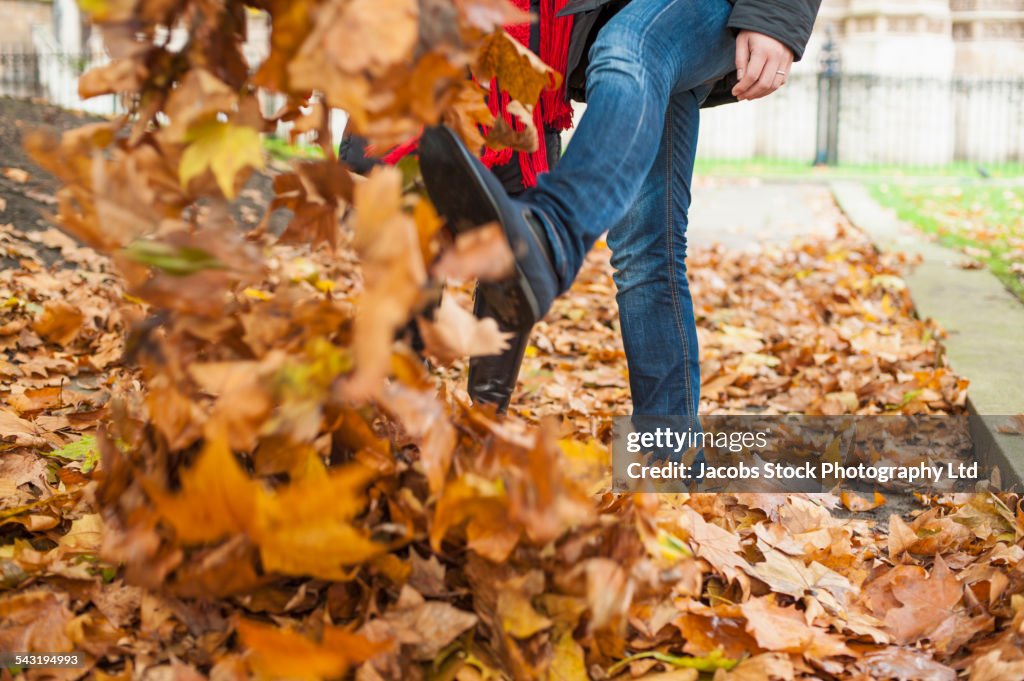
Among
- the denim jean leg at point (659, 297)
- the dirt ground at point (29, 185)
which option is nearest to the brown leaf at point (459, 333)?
the denim jean leg at point (659, 297)

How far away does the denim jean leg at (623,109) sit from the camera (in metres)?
1.47

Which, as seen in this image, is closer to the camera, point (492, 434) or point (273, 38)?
point (273, 38)

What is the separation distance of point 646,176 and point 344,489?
4.19ft

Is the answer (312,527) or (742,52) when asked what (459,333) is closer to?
(312,527)

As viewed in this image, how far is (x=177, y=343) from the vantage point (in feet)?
3.79

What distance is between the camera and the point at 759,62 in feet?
6.38

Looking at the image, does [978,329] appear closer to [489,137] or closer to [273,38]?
[489,137]

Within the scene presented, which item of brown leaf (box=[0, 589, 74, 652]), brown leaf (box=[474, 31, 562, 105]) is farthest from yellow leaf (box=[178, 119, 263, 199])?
brown leaf (box=[0, 589, 74, 652])

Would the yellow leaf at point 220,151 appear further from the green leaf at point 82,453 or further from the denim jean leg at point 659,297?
the denim jean leg at point 659,297

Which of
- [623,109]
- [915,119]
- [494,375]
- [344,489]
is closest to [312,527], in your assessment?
[344,489]

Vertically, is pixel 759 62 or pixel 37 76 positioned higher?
pixel 37 76

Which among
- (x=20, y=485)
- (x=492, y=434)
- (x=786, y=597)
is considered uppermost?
(x=492, y=434)

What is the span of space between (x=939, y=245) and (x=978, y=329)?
9.37 feet

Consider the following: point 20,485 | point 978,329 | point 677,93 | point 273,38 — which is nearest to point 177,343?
→ point 273,38
